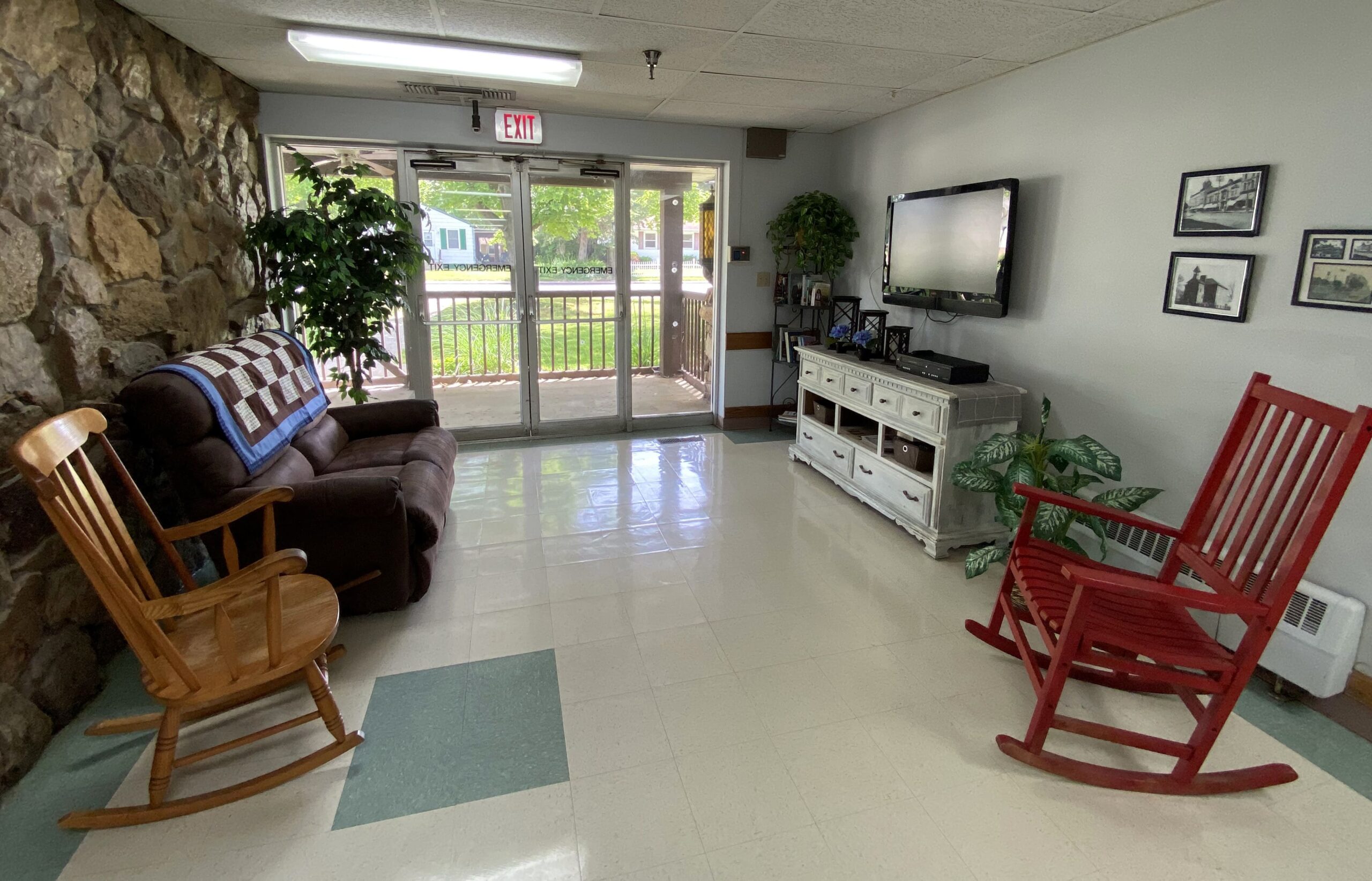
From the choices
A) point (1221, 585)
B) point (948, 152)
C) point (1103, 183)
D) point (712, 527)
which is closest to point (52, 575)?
point (712, 527)

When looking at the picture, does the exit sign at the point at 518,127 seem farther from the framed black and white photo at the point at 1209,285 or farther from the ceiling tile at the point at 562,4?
the framed black and white photo at the point at 1209,285

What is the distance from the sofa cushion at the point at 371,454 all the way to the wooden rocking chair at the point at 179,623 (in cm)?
102

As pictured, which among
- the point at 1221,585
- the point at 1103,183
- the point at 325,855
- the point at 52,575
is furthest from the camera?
the point at 1103,183

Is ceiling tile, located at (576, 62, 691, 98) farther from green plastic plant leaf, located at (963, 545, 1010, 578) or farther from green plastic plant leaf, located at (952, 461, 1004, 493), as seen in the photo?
green plastic plant leaf, located at (963, 545, 1010, 578)

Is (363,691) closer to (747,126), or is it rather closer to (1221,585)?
(1221,585)

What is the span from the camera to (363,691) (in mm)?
2285

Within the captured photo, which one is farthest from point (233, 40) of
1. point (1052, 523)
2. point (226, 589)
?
point (1052, 523)

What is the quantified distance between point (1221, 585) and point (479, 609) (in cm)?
251

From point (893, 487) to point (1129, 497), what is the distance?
1.20 m

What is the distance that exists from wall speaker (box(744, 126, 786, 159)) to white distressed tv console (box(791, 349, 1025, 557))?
1.81 m

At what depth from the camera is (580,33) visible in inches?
117

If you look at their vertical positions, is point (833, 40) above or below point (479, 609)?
above

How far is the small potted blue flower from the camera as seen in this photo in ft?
13.2

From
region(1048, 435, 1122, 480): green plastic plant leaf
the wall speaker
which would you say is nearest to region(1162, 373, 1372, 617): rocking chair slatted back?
region(1048, 435, 1122, 480): green plastic plant leaf
